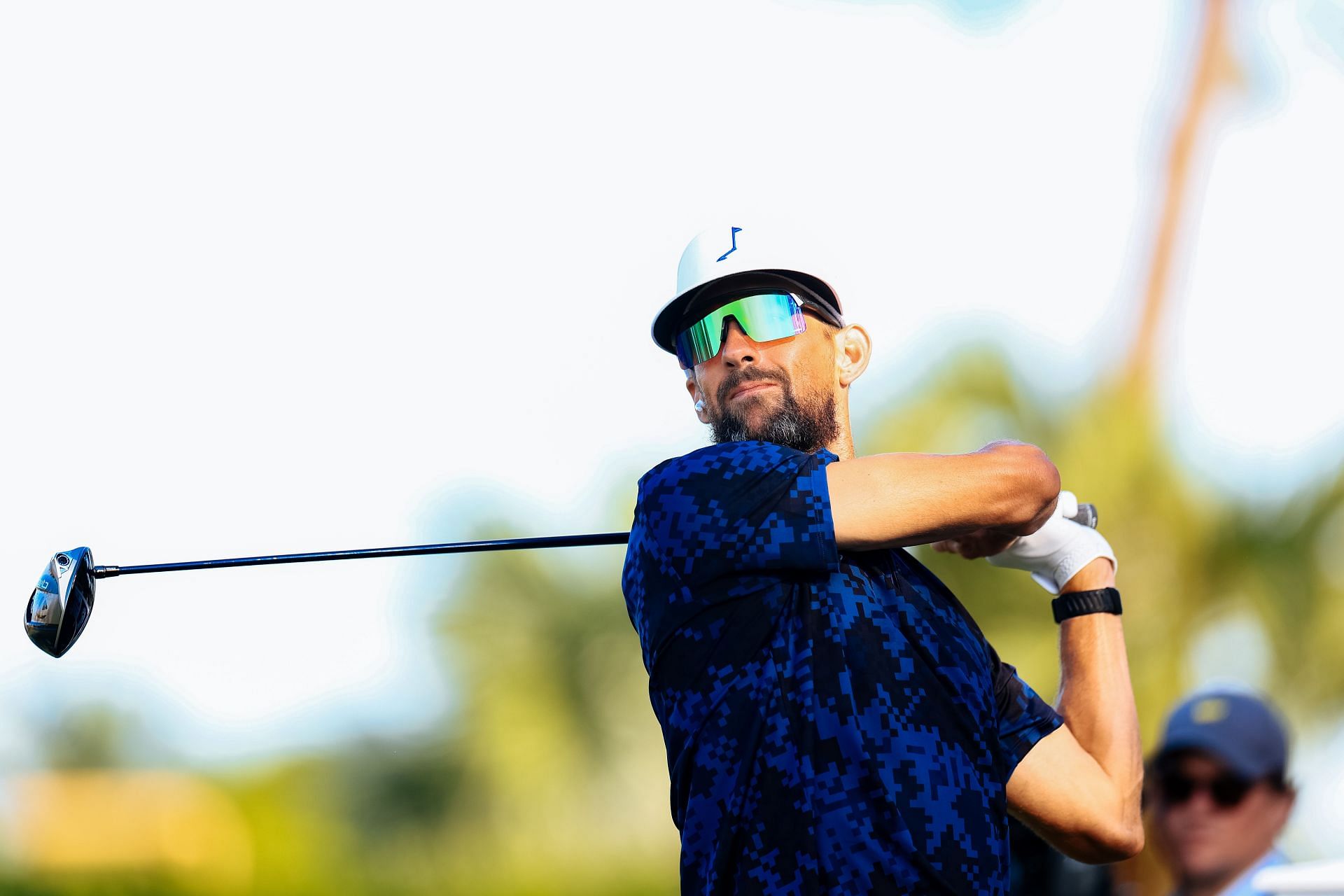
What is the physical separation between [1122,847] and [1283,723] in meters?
2.23

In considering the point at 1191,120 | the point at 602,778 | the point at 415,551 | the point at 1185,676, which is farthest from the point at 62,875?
the point at 1191,120

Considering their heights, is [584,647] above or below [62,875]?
above

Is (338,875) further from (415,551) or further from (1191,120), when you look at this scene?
(1191,120)

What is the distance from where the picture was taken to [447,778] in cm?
1186

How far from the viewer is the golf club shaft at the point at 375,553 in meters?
3.46

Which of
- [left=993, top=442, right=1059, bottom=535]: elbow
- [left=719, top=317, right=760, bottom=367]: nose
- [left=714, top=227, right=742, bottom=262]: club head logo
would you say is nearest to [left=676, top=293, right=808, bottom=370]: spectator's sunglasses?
[left=719, top=317, right=760, bottom=367]: nose

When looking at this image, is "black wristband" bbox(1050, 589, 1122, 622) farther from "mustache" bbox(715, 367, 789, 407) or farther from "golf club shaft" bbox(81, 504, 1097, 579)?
"mustache" bbox(715, 367, 789, 407)

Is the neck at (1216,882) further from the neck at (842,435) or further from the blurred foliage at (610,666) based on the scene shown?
the blurred foliage at (610,666)

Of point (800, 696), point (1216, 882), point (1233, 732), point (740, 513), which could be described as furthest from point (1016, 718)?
point (1233, 732)

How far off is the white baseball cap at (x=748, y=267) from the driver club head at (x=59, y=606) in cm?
151

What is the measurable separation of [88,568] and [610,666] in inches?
338

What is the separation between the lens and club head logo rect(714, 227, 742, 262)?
3.23 m

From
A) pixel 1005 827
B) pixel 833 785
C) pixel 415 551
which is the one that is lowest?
pixel 1005 827

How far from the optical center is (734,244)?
3.25 m
